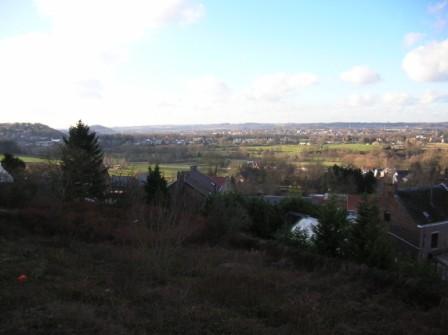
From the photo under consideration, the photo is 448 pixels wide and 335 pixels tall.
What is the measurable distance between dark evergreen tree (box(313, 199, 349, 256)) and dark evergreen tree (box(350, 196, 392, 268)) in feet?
2.18

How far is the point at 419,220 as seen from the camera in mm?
25078

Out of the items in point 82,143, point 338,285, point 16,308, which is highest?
point 82,143

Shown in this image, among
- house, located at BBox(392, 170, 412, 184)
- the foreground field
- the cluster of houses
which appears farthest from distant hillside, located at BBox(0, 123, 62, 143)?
the foreground field

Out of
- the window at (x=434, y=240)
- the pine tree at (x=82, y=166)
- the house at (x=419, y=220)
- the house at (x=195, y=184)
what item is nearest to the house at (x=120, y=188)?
the pine tree at (x=82, y=166)

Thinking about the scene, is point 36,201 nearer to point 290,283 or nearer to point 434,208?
point 290,283

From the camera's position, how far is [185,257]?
1363 cm

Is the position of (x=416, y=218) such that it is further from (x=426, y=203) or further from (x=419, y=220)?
(x=426, y=203)

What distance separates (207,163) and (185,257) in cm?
5977

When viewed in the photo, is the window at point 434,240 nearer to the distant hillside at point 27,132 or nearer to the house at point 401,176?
the house at point 401,176

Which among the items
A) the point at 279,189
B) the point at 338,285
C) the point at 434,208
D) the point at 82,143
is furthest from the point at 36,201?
the point at 279,189

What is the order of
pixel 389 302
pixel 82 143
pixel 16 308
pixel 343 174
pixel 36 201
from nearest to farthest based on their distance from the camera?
pixel 16 308 → pixel 389 302 → pixel 36 201 → pixel 82 143 → pixel 343 174

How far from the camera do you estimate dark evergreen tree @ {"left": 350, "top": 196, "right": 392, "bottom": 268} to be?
14961 millimetres

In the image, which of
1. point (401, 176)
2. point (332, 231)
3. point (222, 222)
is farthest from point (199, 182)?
point (401, 176)

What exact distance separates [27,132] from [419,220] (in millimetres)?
97120
